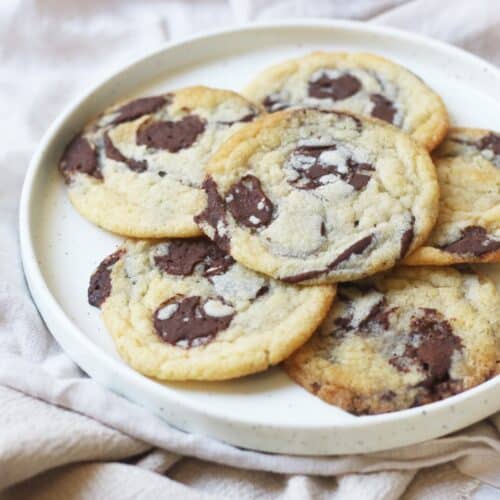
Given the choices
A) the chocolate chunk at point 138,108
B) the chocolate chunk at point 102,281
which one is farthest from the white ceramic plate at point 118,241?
the chocolate chunk at point 138,108

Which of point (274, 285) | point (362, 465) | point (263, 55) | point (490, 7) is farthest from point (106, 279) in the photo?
point (490, 7)

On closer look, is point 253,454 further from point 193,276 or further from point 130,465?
point 193,276

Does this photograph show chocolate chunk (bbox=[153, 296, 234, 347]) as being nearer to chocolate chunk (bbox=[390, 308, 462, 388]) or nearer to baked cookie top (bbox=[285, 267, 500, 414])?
baked cookie top (bbox=[285, 267, 500, 414])

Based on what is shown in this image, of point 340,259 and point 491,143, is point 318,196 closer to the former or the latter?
point 340,259

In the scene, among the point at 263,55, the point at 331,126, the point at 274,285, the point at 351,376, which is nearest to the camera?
the point at 351,376

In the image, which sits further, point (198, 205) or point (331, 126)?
point (331, 126)
